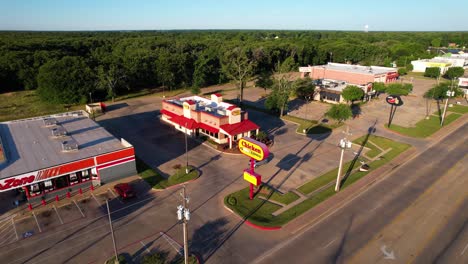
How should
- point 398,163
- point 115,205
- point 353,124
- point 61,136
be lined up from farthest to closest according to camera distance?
point 353,124, point 398,163, point 61,136, point 115,205

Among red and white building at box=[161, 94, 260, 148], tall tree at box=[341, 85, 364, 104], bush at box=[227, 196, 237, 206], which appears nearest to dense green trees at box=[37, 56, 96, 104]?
red and white building at box=[161, 94, 260, 148]

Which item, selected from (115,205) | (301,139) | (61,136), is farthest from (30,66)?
(301,139)

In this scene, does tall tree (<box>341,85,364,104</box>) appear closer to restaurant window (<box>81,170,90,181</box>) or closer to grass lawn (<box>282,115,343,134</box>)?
grass lawn (<box>282,115,343,134</box>)

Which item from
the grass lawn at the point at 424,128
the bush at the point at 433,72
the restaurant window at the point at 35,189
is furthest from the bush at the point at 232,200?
the bush at the point at 433,72

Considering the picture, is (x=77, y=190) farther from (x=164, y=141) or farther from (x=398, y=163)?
(x=398, y=163)

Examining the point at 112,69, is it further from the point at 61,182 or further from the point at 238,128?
the point at 61,182

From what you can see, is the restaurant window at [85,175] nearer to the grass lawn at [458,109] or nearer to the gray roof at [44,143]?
the gray roof at [44,143]
